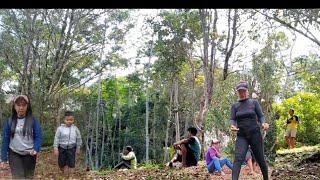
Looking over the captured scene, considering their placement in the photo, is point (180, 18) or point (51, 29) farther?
point (51, 29)

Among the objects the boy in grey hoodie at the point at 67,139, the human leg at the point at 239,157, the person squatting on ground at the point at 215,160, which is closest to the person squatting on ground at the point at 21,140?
the boy in grey hoodie at the point at 67,139

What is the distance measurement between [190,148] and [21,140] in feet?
10.9

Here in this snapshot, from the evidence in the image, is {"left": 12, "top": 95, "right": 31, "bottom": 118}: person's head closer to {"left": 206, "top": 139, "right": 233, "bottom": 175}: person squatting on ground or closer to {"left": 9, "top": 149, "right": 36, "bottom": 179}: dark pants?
{"left": 9, "top": 149, "right": 36, "bottom": 179}: dark pants

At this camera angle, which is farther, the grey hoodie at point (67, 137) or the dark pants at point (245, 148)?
the grey hoodie at point (67, 137)

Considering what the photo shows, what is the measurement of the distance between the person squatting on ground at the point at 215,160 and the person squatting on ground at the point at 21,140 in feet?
9.27

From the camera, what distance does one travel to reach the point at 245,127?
404cm

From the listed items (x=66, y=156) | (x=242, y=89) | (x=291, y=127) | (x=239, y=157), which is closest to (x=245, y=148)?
(x=239, y=157)

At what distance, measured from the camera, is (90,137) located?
1268 centimetres

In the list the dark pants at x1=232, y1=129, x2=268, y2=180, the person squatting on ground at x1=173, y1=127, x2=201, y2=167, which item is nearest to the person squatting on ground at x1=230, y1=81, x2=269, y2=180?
the dark pants at x1=232, y1=129, x2=268, y2=180

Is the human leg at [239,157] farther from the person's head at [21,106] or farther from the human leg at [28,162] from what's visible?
the person's head at [21,106]

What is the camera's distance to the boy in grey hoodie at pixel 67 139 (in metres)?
4.56
